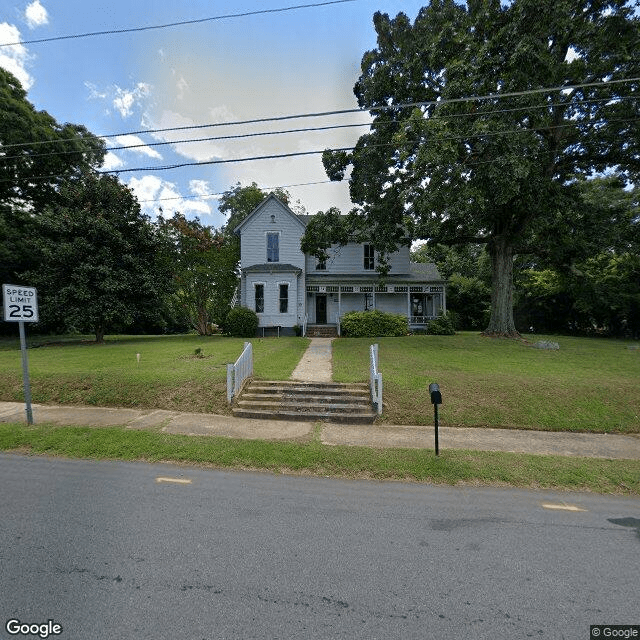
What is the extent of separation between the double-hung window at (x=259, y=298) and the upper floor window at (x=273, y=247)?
6.54 feet

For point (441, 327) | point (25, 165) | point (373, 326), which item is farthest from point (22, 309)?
point (25, 165)

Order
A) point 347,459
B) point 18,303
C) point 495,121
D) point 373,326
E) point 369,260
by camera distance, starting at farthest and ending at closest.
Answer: point 369,260 < point 373,326 < point 495,121 < point 18,303 < point 347,459

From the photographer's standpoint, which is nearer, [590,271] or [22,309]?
[22,309]

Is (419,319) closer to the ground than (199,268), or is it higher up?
closer to the ground

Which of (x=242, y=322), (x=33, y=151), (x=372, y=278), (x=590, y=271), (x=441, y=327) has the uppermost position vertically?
(x=33, y=151)

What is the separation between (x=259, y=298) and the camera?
21.5 m

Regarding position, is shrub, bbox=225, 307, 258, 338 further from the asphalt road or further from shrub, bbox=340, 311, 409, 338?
the asphalt road

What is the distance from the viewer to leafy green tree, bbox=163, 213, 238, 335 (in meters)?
21.2

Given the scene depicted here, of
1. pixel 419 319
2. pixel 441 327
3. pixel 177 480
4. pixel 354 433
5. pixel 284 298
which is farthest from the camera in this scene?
pixel 419 319

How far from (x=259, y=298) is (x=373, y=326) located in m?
7.21

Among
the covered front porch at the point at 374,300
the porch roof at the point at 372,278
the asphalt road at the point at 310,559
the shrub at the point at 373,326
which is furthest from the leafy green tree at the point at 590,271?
the asphalt road at the point at 310,559

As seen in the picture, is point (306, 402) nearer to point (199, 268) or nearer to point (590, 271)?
point (199, 268)

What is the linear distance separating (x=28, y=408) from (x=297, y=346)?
10.1m

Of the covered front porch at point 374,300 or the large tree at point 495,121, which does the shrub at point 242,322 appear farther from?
the large tree at point 495,121
